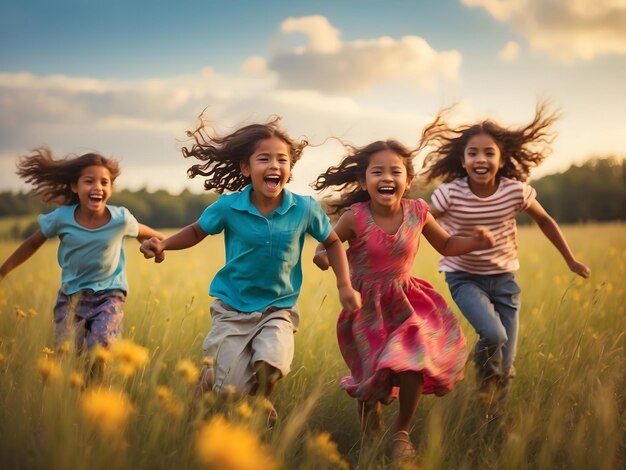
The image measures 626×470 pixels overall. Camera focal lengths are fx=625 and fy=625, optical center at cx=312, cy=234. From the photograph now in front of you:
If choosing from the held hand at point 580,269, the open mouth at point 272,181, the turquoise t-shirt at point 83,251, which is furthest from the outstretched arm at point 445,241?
the turquoise t-shirt at point 83,251

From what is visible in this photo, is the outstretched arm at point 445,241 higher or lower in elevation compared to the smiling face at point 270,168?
lower

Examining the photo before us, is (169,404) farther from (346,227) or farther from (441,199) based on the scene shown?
(441,199)

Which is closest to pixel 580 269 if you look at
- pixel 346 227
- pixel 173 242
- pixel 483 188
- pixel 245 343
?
pixel 483 188

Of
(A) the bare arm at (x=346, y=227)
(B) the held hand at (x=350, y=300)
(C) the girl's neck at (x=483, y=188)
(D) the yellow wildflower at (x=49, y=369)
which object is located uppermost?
(C) the girl's neck at (x=483, y=188)

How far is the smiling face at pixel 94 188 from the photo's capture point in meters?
4.35

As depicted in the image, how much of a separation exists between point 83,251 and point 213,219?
1254mm

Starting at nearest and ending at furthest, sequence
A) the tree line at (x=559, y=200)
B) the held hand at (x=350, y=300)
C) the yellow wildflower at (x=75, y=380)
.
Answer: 1. the yellow wildflower at (x=75, y=380)
2. the held hand at (x=350, y=300)
3. the tree line at (x=559, y=200)

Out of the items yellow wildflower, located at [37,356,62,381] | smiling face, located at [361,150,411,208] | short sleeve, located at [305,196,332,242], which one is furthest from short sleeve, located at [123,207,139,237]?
yellow wildflower, located at [37,356,62,381]

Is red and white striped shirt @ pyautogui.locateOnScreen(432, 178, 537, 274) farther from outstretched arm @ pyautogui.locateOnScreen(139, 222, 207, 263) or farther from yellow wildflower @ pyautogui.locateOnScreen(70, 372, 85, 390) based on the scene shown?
yellow wildflower @ pyautogui.locateOnScreen(70, 372, 85, 390)

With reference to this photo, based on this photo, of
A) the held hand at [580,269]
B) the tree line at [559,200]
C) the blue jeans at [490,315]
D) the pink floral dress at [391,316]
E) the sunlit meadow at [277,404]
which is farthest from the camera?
the tree line at [559,200]

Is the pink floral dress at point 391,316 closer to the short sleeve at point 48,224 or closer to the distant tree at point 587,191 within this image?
the short sleeve at point 48,224

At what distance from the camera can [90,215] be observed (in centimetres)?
444

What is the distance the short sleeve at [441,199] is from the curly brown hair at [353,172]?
0.53 meters

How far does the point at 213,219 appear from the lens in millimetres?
3584
